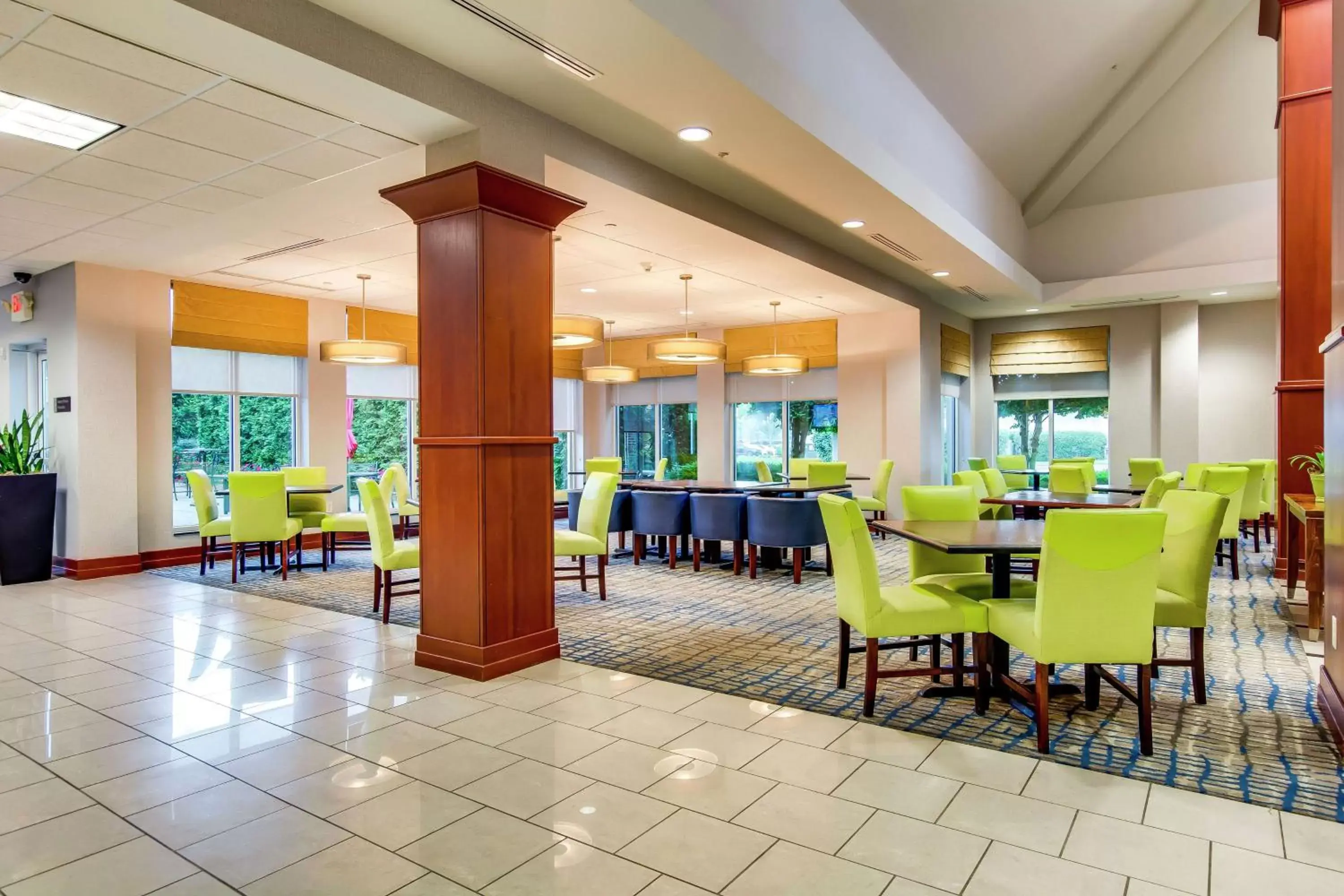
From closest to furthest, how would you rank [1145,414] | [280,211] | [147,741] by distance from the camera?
[147,741] < [280,211] < [1145,414]

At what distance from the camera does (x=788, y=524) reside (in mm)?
7098

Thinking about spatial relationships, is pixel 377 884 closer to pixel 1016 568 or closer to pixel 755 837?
pixel 755 837

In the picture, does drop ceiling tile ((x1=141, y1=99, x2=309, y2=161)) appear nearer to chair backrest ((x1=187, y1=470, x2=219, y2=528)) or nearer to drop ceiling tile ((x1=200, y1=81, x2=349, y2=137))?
drop ceiling tile ((x1=200, y1=81, x2=349, y2=137))

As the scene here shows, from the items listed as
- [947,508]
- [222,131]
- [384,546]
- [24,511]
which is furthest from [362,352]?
[947,508]

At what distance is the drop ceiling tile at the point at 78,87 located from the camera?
362 centimetres

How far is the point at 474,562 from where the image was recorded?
14.2 ft

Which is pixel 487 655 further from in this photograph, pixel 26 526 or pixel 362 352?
pixel 26 526

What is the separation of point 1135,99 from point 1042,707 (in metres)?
8.64

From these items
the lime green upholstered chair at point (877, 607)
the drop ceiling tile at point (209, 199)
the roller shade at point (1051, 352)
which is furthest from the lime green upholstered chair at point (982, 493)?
the roller shade at point (1051, 352)

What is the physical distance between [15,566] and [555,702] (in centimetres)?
651

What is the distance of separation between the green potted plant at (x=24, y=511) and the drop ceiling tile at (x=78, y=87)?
4784mm

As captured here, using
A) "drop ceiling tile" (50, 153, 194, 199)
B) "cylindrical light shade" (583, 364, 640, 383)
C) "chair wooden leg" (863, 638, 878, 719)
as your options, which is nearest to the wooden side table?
"chair wooden leg" (863, 638, 878, 719)

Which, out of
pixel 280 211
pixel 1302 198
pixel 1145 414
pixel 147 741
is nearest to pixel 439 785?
pixel 147 741

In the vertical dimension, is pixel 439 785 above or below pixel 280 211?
below
